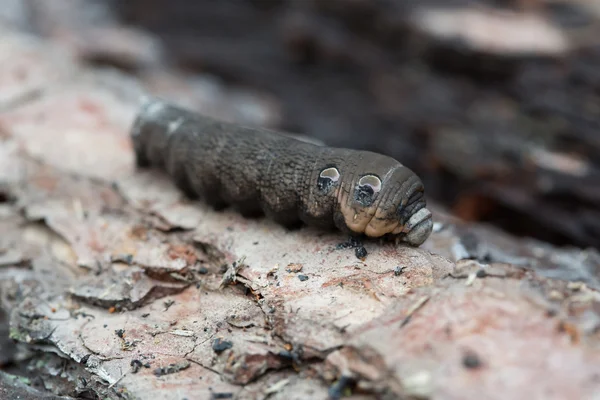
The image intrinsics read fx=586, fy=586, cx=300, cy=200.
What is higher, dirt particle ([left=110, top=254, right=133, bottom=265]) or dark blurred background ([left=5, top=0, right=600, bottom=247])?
dark blurred background ([left=5, top=0, right=600, bottom=247])

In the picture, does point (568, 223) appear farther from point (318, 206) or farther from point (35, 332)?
point (35, 332)

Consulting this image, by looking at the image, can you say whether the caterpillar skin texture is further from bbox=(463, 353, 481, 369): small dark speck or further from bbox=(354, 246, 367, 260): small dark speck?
bbox=(463, 353, 481, 369): small dark speck

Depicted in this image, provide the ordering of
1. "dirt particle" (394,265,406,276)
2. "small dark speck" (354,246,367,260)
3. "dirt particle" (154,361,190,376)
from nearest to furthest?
"dirt particle" (154,361,190,376) → "dirt particle" (394,265,406,276) → "small dark speck" (354,246,367,260)

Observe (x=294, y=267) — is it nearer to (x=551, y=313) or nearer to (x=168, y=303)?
(x=168, y=303)

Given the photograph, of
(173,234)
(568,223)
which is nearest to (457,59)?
(568,223)

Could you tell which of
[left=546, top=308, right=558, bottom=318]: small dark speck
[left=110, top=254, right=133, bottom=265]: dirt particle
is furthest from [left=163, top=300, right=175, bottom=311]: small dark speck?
[left=546, top=308, right=558, bottom=318]: small dark speck

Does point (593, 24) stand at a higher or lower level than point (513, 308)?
higher

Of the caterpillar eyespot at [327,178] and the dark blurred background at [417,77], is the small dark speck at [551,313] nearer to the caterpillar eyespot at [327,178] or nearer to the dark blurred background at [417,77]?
the caterpillar eyespot at [327,178]

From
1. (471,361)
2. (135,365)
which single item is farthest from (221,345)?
(471,361)
